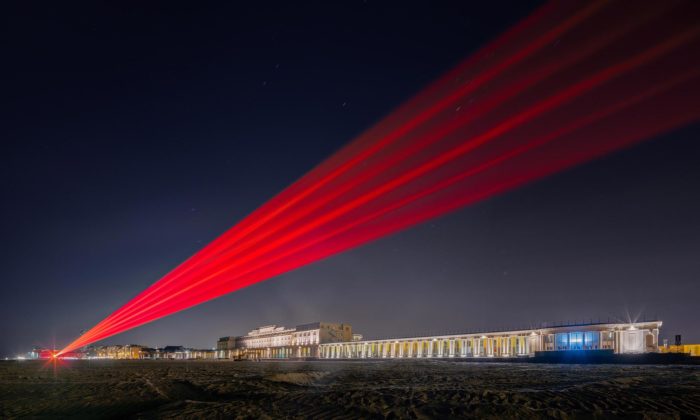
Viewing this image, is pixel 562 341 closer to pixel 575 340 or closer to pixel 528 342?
pixel 575 340

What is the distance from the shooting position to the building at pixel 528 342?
7406 centimetres

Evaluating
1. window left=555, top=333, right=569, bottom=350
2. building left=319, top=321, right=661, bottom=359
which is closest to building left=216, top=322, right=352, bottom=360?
building left=319, top=321, right=661, bottom=359

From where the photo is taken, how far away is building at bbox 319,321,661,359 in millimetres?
74062

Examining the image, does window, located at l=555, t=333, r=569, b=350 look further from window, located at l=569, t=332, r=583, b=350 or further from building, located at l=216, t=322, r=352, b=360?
building, located at l=216, t=322, r=352, b=360

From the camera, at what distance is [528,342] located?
91.9 metres

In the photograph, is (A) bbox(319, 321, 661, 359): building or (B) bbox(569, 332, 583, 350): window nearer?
(A) bbox(319, 321, 661, 359): building

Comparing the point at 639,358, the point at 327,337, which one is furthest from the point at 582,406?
the point at 327,337

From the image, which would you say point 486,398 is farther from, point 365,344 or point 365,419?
point 365,344

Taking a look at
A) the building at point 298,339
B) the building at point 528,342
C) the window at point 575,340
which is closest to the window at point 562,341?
the building at point 528,342

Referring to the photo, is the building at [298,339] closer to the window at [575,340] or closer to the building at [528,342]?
the building at [528,342]

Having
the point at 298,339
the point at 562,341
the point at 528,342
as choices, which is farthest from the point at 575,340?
the point at 298,339

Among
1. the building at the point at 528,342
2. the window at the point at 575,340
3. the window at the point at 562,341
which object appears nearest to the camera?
the building at the point at 528,342

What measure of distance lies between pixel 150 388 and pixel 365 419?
45.1 ft

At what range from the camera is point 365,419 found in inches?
490
